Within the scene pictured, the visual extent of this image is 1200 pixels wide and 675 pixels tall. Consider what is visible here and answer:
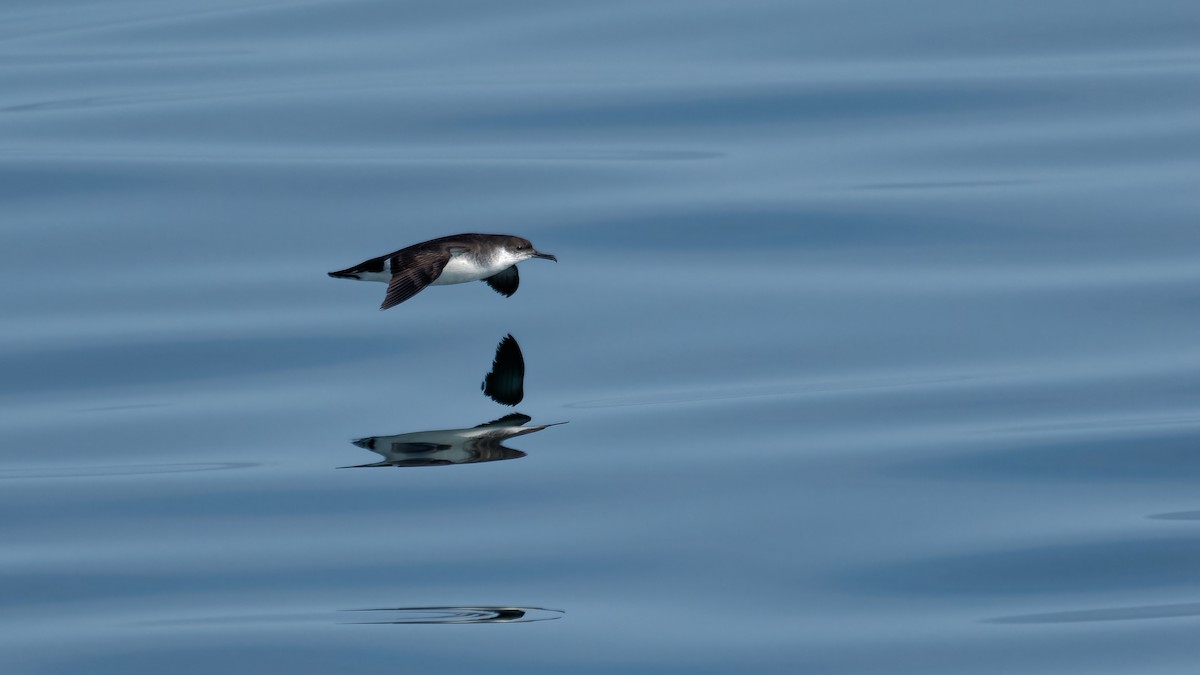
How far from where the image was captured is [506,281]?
32.5 feet

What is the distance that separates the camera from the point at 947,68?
1438cm

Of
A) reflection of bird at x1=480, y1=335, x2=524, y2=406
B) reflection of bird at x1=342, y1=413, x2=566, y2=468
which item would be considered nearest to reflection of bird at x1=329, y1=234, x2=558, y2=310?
reflection of bird at x1=480, y1=335, x2=524, y2=406

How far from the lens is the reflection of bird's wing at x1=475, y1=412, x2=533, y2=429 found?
7.84 metres

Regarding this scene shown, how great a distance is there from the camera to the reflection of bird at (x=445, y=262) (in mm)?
9094

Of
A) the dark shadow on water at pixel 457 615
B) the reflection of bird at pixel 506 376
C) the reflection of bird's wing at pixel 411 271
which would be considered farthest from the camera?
the reflection of bird's wing at pixel 411 271

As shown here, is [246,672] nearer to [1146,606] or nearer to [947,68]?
[1146,606]

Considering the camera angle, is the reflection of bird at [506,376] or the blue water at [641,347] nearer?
the blue water at [641,347]

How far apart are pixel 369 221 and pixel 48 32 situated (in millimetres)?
7833

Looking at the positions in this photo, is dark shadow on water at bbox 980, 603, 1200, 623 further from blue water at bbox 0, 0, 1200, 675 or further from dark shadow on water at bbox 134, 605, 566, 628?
dark shadow on water at bbox 134, 605, 566, 628

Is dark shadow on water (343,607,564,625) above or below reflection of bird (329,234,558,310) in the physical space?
below

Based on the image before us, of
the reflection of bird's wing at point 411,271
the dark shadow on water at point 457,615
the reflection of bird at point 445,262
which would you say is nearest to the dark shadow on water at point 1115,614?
the dark shadow on water at point 457,615

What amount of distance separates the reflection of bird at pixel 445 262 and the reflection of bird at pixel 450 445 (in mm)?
1370

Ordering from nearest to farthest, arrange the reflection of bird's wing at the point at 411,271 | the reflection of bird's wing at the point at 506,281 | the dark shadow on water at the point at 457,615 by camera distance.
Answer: the dark shadow on water at the point at 457,615 → the reflection of bird's wing at the point at 411,271 → the reflection of bird's wing at the point at 506,281

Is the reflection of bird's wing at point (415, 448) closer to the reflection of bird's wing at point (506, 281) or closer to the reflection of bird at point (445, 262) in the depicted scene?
the reflection of bird at point (445, 262)
